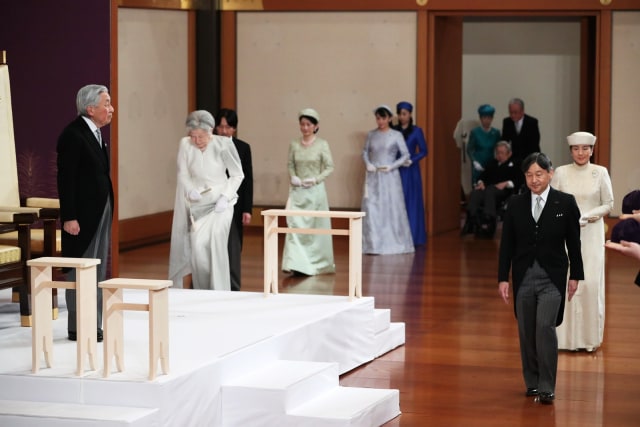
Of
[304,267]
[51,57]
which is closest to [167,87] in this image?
[304,267]

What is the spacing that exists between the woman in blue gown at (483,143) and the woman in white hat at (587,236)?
6.47m

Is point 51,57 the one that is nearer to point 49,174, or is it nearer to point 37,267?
point 49,174

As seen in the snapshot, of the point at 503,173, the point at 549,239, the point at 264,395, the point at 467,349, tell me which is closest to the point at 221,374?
the point at 264,395

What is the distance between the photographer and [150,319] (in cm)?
482

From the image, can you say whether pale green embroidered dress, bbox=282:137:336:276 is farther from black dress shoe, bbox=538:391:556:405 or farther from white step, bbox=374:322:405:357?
black dress shoe, bbox=538:391:556:405

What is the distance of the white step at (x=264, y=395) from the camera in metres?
5.22

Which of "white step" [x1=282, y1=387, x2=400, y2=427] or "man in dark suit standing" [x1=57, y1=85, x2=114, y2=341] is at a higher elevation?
"man in dark suit standing" [x1=57, y1=85, x2=114, y2=341]

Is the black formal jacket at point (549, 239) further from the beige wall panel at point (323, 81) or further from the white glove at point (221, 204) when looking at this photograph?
the beige wall panel at point (323, 81)

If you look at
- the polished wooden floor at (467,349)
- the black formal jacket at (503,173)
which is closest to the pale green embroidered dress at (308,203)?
the polished wooden floor at (467,349)

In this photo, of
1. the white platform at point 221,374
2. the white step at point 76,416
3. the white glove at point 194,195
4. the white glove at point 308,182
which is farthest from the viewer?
the white glove at point 308,182

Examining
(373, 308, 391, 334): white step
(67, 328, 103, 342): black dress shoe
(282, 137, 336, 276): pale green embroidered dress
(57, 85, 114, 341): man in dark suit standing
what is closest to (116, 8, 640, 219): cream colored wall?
(282, 137, 336, 276): pale green embroidered dress

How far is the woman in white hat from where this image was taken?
7102 mm

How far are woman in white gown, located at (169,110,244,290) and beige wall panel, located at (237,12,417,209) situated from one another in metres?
5.43

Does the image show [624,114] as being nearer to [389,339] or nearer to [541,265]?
[389,339]
